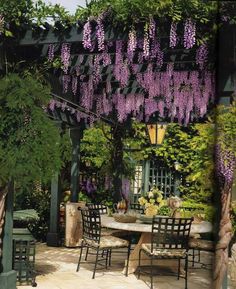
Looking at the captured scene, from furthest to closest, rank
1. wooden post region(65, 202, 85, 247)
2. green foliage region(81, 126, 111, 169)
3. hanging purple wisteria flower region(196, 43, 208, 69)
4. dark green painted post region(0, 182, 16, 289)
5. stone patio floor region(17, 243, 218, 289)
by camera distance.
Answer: green foliage region(81, 126, 111, 169), wooden post region(65, 202, 85, 247), stone patio floor region(17, 243, 218, 289), dark green painted post region(0, 182, 16, 289), hanging purple wisteria flower region(196, 43, 208, 69)

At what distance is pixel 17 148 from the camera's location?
4.76 m

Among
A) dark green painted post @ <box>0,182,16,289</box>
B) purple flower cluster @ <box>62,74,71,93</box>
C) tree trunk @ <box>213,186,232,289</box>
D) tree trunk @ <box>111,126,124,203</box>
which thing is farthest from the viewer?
tree trunk @ <box>111,126,124,203</box>

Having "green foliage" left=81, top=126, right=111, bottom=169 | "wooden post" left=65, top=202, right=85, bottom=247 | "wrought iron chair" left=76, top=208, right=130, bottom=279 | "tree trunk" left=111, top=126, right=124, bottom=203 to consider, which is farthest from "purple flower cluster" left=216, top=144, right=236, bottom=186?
"green foliage" left=81, top=126, right=111, bottom=169

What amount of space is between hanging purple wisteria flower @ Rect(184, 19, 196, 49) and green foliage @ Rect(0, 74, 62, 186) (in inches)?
58.2

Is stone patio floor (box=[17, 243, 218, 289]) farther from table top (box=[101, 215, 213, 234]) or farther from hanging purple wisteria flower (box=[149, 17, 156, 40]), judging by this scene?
hanging purple wisteria flower (box=[149, 17, 156, 40])

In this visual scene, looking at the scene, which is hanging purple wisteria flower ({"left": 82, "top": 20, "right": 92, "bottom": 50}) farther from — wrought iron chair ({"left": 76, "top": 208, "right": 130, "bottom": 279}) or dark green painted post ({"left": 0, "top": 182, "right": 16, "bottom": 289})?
wrought iron chair ({"left": 76, "top": 208, "right": 130, "bottom": 279})

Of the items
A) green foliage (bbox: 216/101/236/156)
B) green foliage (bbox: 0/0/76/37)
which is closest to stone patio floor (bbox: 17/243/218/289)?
green foliage (bbox: 216/101/236/156)

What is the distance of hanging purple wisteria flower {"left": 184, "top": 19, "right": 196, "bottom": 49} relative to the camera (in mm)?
4430

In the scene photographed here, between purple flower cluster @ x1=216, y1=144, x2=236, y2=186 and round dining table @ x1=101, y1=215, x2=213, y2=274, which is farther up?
purple flower cluster @ x1=216, y1=144, x2=236, y2=186

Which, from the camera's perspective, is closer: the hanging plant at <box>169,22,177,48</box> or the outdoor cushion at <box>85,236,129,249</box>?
the hanging plant at <box>169,22,177,48</box>

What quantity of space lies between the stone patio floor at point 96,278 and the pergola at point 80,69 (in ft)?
2.56

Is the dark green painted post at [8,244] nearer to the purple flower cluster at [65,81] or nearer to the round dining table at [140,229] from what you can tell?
the round dining table at [140,229]

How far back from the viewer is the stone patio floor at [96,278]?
223 inches

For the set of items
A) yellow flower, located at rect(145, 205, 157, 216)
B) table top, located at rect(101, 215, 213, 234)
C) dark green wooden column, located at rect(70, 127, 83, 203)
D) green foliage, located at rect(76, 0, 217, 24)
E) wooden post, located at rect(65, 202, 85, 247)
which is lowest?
wooden post, located at rect(65, 202, 85, 247)
